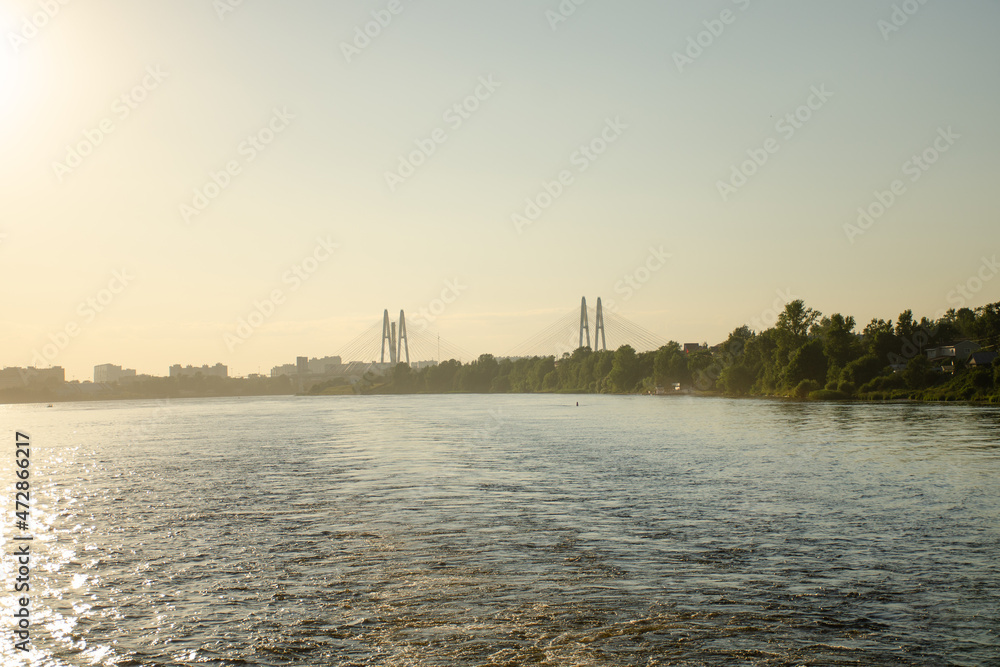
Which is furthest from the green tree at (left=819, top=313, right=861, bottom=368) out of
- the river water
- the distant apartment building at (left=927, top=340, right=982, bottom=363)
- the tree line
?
the river water

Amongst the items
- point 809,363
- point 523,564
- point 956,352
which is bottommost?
point 523,564

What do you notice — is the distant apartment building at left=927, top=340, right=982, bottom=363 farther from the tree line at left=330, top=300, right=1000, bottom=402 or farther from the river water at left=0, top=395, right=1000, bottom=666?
the river water at left=0, top=395, right=1000, bottom=666

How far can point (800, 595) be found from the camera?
41.4ft

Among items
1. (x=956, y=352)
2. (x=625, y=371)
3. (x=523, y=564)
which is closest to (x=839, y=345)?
(x=956, y=352)

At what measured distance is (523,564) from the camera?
15.0 meters

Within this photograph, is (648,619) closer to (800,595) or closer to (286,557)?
(800,595)

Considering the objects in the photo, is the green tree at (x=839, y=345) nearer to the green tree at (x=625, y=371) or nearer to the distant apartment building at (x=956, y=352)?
the distant apartment building at (x=956, y=352)

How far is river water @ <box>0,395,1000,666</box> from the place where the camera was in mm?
10430

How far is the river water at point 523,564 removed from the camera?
10.4m

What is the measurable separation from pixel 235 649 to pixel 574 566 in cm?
676

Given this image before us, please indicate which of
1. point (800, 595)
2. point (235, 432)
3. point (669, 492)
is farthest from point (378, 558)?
point (235, 432)

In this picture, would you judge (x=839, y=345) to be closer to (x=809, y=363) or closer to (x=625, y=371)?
(x=809, y=363)

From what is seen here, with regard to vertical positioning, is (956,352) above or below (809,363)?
above

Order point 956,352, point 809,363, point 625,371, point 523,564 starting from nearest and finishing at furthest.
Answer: point 523,564 → point 956,352 → point 809,363 → point 625,371
